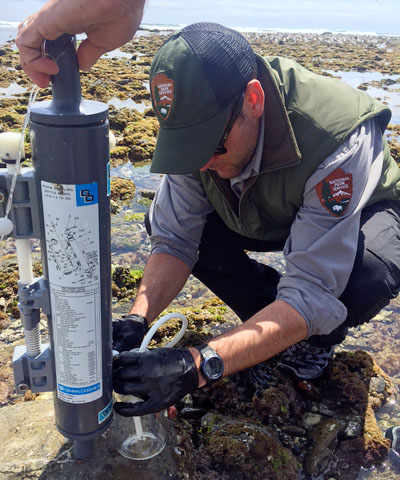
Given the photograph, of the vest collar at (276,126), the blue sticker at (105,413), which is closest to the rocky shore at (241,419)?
the blue sticker at (105,413)

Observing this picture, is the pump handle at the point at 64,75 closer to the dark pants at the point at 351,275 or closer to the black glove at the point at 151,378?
the black glove at the point at 151,378

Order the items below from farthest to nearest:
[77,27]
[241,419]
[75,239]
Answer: [241,419]
[75,239]
[77,27]

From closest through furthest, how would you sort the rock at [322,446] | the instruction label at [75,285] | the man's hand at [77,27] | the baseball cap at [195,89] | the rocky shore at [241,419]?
the man's hand at [77,27]
the instruction label at [75,285]
the baseball cap at [195,89]
the rocky shore at [241,419]
the rock at [322,446]

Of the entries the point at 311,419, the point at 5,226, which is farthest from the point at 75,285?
the point at 311,419

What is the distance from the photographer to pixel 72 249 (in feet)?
5.08

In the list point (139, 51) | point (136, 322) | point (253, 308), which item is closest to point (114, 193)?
point (253, 308)

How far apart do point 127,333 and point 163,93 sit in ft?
3.23

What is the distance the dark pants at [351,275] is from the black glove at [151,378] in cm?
87

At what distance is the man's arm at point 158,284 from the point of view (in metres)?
2.42

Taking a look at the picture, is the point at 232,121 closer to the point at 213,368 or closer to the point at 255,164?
the point at 255,164

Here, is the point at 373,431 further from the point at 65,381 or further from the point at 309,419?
the point at 65,381

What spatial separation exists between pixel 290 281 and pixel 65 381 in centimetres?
97

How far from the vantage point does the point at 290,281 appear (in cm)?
215

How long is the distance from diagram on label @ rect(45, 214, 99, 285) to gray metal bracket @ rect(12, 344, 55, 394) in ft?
1.24
